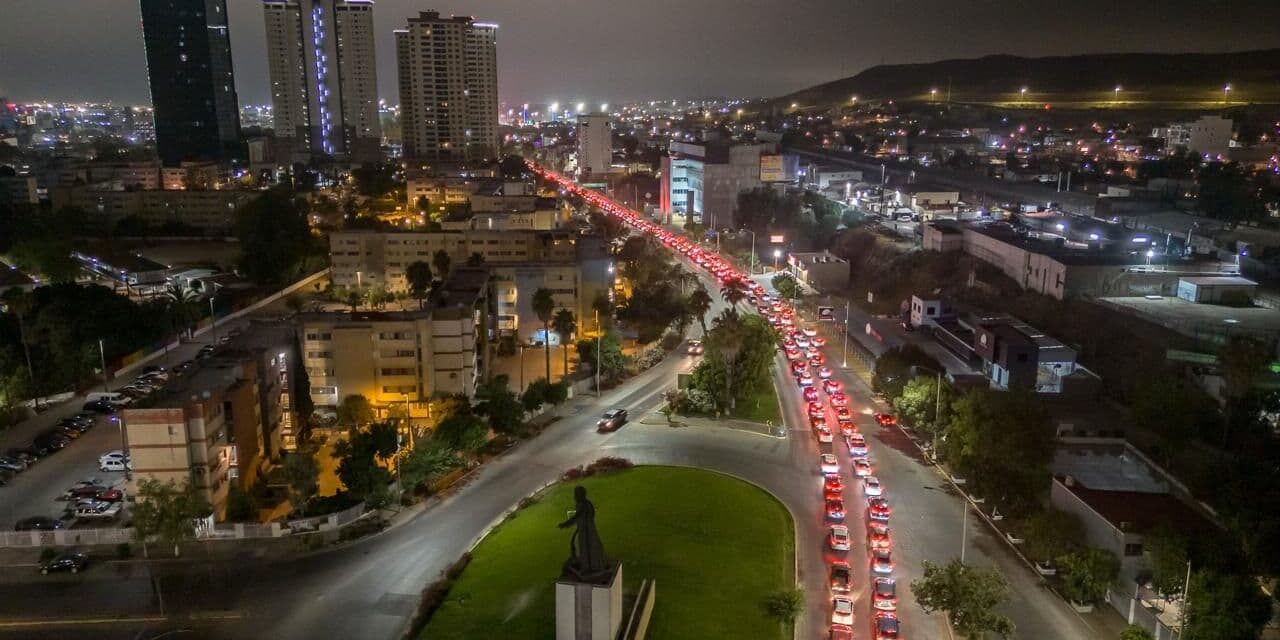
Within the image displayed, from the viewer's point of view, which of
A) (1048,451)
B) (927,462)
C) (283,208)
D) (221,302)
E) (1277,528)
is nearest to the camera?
(1277,528)

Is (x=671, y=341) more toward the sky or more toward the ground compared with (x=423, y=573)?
more toward the sky

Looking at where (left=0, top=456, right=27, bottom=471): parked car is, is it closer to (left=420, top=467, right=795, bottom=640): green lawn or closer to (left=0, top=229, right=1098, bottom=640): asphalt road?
(left=0, top=229, right=1098, bottom=640): asphalt road

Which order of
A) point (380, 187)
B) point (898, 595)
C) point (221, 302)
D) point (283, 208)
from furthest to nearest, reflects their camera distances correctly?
1. point (380, 187)
2. point (283, 208)
3. point (221, 302)
4. point (898, 595)

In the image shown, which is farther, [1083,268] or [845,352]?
[1083,268]

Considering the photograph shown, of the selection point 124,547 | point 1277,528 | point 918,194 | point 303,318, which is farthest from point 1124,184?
point 124,547

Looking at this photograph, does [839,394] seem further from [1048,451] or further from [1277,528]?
[1277,528]

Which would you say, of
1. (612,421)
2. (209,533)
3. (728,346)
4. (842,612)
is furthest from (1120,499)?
(209,533)

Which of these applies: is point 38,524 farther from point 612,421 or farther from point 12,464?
point 612,421

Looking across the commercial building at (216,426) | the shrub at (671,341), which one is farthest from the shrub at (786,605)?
the shrub at (671,341)
